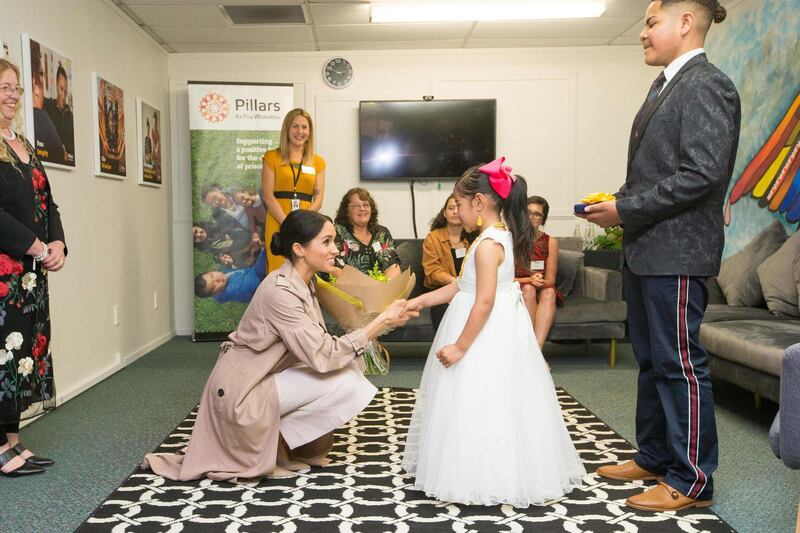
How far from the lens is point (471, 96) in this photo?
6488 mm

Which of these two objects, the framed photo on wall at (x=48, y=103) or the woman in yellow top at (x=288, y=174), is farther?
the woman in yellow top at (x=288, y=174)

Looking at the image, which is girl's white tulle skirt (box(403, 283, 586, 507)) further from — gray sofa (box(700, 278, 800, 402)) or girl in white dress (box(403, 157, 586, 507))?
gray sofa (box(700, 278, 800, 402))

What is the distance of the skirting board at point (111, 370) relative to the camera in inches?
158

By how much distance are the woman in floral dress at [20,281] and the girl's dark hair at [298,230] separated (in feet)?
2.83

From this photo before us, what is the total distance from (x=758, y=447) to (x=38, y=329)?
9.70 feet

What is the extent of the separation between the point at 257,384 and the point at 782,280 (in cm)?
297

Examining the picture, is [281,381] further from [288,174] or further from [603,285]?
[603,285]

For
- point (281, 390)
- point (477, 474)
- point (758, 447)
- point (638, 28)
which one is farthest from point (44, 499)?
point (638, 28)

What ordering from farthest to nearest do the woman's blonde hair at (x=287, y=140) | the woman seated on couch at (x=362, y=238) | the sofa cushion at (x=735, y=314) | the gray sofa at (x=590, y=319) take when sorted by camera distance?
1. the gray sofa at (x=590, y=319)
2. the woman seated on couch at (x=362, y=238)
3. the woman's blonde hair at (x=287, y=140)
4. the sofa cushion at (x=735, y=314)

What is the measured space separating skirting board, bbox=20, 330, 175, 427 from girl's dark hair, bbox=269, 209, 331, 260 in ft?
5.49

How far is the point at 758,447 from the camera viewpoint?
314cm

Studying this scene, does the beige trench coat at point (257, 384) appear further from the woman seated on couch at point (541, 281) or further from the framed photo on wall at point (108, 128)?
the framed photo on wall at point (108, 128)

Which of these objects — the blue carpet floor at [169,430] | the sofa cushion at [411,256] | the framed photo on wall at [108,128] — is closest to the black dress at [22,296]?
the blue carpet floor at [169,430]

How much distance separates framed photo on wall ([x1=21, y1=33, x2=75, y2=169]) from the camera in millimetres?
3674
